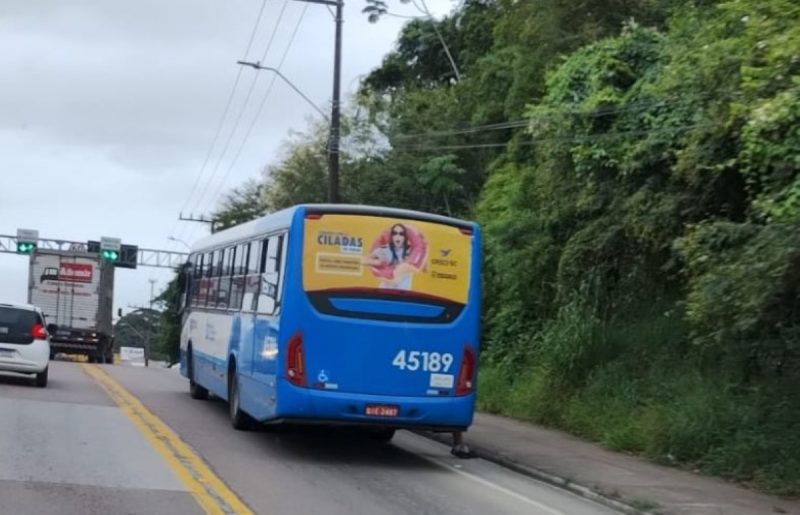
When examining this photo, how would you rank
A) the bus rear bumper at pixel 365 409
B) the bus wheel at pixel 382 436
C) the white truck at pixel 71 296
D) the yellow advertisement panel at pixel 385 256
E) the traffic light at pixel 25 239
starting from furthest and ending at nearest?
the traffic light at pixel 25 239 → the white truck at pixel 71 296 → the bus wheel at pixel 382 436 → the yellow advertisement panel at pixel 385 256 → the bus rear bumper at pixel 365 409

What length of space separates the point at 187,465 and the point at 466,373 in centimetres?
356

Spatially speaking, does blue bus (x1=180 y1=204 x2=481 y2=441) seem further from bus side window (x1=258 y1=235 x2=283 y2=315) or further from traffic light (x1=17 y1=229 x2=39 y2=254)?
traffic light (x1=17 y1=229 x2=39 y2=254)

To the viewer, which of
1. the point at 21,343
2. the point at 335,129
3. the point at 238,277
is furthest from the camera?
the point at 335,129

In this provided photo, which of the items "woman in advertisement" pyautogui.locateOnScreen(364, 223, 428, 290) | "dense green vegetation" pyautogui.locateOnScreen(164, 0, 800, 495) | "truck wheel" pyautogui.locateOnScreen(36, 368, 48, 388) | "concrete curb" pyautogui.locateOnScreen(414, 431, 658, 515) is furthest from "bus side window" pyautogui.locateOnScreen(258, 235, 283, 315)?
"truck wheel" pyautogui.locateOnScreen(36, 368, 48, 388)

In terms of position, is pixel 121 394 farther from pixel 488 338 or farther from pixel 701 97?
pixel 701 97

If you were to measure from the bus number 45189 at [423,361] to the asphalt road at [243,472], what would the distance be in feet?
4.12

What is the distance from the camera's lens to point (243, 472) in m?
11.2

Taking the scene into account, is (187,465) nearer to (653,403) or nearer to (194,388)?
(653,403)

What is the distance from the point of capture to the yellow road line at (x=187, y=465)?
9320 millimetres

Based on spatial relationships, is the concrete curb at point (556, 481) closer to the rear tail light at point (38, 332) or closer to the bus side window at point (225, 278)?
the bus side window at point (225, 278)

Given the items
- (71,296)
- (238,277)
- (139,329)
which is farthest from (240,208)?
(139,329)

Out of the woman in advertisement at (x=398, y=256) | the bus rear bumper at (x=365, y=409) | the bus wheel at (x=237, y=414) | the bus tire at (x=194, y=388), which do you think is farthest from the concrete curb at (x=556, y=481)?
the bus tire at (x=194, y=388)

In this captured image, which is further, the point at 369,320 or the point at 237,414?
the point at 237,414

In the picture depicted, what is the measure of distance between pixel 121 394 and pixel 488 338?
819 centimetres
